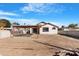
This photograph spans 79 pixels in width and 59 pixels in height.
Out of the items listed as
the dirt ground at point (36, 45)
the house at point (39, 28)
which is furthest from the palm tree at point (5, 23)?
the dirt ground at point (36, 45)

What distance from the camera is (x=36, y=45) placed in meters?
9.37

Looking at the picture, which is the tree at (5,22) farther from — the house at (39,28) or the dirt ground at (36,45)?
the dirt ground at (36,45)

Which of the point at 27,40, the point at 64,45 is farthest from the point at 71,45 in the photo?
the point at 27,40

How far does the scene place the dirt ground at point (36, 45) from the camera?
30.0ft

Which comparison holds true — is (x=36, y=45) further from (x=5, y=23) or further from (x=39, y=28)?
(x=5, y=23)

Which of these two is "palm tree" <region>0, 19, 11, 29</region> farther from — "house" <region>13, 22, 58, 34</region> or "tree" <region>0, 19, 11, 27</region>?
"house" <region>13, 22, 58, 34</region>

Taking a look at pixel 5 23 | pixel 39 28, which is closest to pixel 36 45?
pixel 39 28

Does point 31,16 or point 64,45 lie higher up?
point 31,16

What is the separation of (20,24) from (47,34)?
62 centimetres

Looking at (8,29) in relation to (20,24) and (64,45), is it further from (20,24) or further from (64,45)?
(64,45)

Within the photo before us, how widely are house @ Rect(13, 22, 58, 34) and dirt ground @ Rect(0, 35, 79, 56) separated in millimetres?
110

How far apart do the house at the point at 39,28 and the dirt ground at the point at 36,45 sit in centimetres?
11

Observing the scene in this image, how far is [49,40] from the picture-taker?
31.1ft

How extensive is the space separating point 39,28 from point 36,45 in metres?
0.37
